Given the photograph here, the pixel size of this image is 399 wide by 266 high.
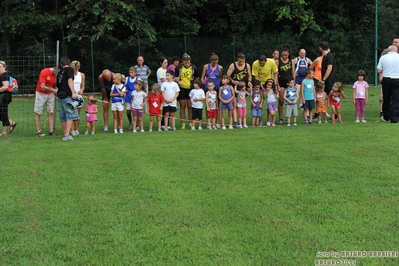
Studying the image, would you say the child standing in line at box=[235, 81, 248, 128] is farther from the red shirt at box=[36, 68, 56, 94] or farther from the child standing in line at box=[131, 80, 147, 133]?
the red shirt at box=[36, 68, 56, 94]

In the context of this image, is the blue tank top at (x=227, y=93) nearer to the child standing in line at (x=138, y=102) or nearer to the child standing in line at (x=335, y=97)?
the child standing in line at (x=138, y=102)

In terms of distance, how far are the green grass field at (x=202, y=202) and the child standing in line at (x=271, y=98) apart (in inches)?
100

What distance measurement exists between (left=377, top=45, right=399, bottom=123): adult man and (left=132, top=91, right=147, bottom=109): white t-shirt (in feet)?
17.5

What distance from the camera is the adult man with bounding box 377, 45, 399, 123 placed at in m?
12.3

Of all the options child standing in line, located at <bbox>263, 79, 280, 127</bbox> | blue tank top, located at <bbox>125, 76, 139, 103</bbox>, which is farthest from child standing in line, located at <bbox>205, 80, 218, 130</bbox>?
blue tank top, located at <bbox>125, 76, 139, 103</bbox>

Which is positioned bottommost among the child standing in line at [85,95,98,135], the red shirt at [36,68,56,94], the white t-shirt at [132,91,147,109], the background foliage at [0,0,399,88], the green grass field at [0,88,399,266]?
the green grass field at [0,88,399,266]

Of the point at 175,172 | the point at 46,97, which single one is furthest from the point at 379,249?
the point at 46,97

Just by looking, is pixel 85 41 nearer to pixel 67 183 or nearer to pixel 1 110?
pixel 1 110

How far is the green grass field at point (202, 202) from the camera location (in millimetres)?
4613

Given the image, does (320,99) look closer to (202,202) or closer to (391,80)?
(391,80)

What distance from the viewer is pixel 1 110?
12328mm

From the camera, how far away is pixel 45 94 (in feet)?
39.7

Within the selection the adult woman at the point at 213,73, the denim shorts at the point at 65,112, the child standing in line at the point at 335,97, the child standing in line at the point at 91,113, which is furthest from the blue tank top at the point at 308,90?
the denim shorts at the point at 65,112

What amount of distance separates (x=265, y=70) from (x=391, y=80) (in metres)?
2.80
